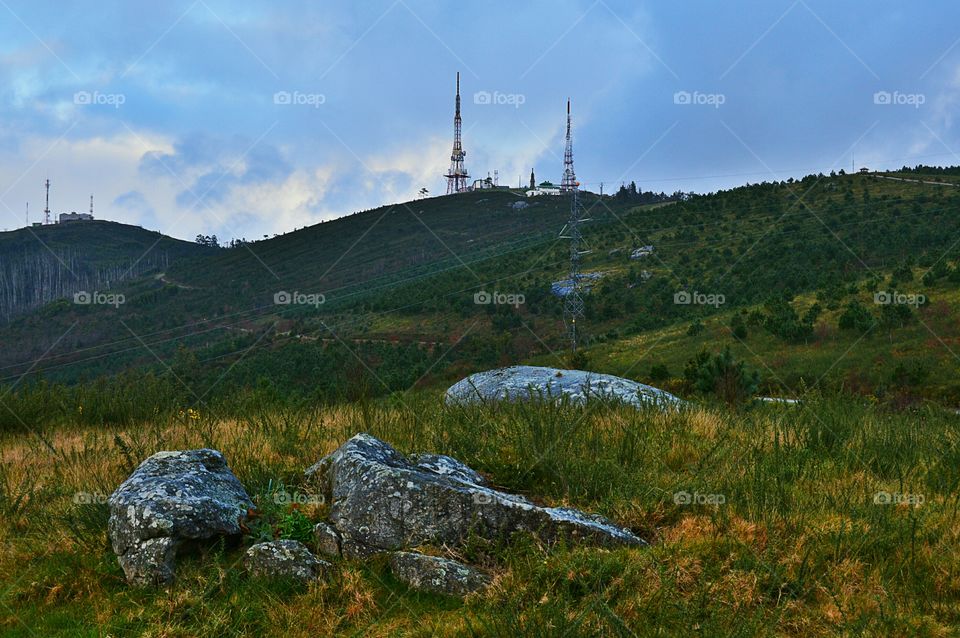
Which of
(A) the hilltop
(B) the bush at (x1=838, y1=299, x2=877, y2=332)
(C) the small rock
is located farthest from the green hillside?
(A) the hilltop

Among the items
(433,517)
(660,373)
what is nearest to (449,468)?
(433,517)

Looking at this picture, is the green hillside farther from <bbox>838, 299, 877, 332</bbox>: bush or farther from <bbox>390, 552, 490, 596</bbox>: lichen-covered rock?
<bbox>390, 552, 490, 596</bbox>: lichen-covered rock

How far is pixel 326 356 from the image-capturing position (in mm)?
50469

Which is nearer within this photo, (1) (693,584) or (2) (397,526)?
(1) (693,584)

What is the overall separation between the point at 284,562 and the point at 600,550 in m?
2.13

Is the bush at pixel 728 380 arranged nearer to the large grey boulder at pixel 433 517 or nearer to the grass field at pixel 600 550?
the grass field at pixel 600 550

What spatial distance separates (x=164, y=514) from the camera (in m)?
4.38

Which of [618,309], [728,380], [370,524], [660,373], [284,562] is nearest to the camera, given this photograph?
[284,562]

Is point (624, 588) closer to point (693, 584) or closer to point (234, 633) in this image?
point (693, 584)

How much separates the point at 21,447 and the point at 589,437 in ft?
22.8

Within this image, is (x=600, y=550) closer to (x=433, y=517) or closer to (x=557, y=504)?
(x=557, y=504)

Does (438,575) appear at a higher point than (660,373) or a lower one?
higher

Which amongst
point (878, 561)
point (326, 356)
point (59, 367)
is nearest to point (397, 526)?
point (878, 561)

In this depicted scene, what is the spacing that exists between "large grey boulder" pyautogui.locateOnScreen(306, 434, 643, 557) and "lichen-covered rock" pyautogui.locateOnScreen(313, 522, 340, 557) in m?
0.05
